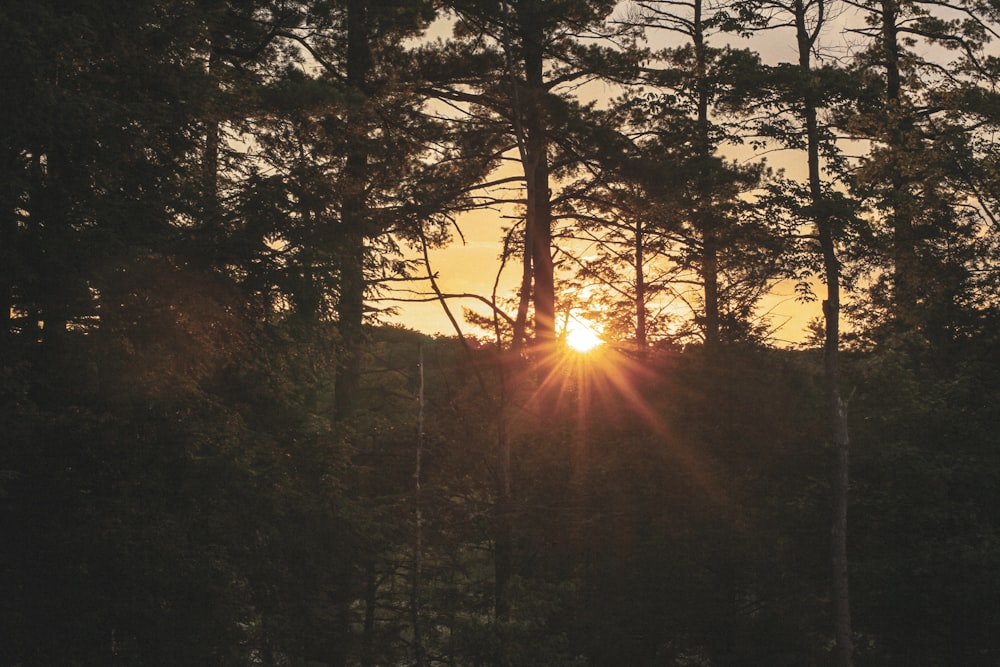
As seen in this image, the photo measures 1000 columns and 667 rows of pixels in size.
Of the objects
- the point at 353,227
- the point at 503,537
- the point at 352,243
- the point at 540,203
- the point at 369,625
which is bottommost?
the point at 369,625

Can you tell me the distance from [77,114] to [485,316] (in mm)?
13540

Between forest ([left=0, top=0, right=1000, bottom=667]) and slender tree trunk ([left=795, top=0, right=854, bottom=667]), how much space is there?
0.25ft

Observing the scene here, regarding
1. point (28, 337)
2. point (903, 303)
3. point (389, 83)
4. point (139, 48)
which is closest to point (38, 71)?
point (139, 48)

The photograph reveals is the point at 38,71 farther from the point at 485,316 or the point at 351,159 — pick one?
the point at 485,316

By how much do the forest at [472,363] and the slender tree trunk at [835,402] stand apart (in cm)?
8

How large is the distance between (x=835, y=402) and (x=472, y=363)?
604 centimetres

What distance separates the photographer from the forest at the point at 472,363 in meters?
11.4

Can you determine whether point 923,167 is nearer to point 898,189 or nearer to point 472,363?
point 898,189

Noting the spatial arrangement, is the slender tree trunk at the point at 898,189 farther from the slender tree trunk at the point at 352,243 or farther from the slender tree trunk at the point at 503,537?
the slender tree trunk at the point at 352,243

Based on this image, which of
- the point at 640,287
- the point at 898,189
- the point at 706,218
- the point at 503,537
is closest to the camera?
the point at 503,537

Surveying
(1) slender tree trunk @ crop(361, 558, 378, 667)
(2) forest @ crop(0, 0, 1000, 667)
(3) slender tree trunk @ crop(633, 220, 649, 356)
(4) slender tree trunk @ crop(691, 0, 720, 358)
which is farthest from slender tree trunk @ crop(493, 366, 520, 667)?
(3) slender tree trunk @ crop(633, 220, 649, 356)

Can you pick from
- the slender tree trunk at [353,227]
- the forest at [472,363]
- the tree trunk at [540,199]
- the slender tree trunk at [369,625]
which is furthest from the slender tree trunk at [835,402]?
the slender tree trunk at [369,625]

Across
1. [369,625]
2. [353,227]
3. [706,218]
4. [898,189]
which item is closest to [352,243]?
[353,227]

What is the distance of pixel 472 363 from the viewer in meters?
14.4
